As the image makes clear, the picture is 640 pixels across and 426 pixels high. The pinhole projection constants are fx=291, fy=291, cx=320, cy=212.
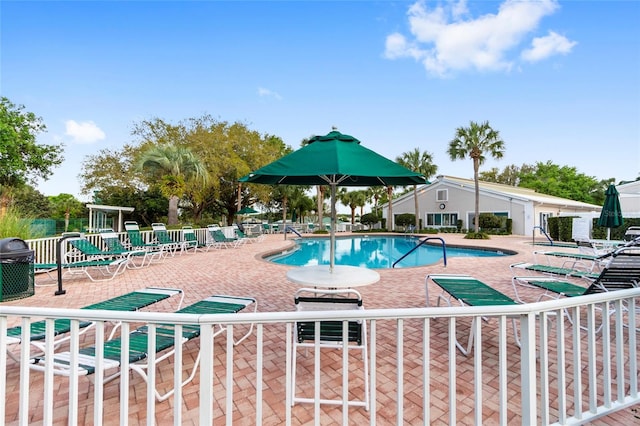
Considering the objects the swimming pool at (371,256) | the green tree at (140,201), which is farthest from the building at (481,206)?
the green tree at (140,201)

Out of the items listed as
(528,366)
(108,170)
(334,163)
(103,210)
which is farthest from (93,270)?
(108,170)

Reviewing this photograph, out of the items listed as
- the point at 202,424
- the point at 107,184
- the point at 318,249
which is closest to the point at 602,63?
the point at 318,249

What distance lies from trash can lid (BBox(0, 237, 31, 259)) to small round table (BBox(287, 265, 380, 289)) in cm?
451

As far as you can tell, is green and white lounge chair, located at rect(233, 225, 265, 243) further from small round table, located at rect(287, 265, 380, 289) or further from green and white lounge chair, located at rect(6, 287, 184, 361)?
small round table, located at rect(287, 265, 380, 289)

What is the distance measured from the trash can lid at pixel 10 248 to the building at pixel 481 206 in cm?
2035

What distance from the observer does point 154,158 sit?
523 inches

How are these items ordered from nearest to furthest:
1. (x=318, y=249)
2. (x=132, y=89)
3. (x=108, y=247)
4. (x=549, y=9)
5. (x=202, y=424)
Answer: (x=202, y=424)
(x=108, y=247)
(x=549, y=9)
(x=132, y=89)
(x=318, y=249)

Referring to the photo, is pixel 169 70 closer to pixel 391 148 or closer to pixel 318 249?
pixel 318 249

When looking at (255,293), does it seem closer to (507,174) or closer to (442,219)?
(442,219)

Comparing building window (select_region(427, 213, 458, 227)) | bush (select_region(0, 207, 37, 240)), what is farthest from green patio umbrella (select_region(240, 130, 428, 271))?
building window (select_region(427, 213, 458, 227))

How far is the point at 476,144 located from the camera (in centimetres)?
1902

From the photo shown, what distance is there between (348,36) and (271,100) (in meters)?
7.15

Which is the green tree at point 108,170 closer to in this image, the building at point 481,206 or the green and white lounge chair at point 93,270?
the green and white lounge chair at point 93,270

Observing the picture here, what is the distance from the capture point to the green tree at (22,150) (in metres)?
16.8
